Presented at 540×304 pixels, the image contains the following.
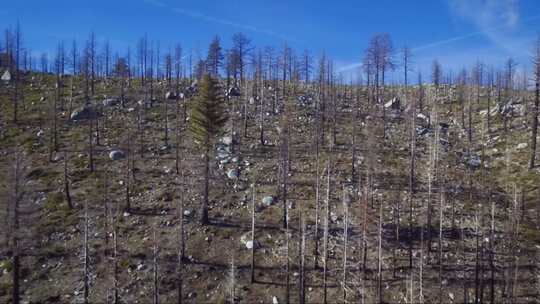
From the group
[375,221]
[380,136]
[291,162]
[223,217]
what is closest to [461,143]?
[380,136]

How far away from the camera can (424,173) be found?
2144 inches

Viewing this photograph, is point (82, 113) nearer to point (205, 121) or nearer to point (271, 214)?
point (205, 121)

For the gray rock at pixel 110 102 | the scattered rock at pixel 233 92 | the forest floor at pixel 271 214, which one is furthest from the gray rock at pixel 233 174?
the gray rock at pixel 110 102

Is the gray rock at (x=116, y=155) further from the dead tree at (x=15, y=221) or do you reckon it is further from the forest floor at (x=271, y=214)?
the dead tree at (x=15, y=221)

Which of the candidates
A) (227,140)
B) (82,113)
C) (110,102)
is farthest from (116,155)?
(110,102)

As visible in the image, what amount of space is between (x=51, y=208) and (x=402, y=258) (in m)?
39.3

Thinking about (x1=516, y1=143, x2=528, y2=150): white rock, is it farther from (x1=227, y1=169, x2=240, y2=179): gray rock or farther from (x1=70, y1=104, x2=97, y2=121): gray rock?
(x1=70, y1=104, x2=97, y2=121): gray rock

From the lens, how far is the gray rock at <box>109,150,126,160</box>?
195ft

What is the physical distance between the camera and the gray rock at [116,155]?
195 ft

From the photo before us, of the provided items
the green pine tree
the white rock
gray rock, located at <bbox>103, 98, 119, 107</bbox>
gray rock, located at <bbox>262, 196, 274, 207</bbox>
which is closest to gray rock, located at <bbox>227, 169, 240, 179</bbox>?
gray rock, located at <bbox>262, 196, 274, 207</bbox>

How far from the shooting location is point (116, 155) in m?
59.6

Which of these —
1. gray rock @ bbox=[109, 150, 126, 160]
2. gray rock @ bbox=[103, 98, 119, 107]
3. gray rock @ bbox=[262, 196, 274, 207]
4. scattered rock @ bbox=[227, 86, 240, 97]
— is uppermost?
scattered rock @ bbox=[227, 86, 240, 97]

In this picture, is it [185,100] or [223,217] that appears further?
[185,100]

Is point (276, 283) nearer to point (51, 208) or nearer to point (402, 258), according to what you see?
point (402, 258)
